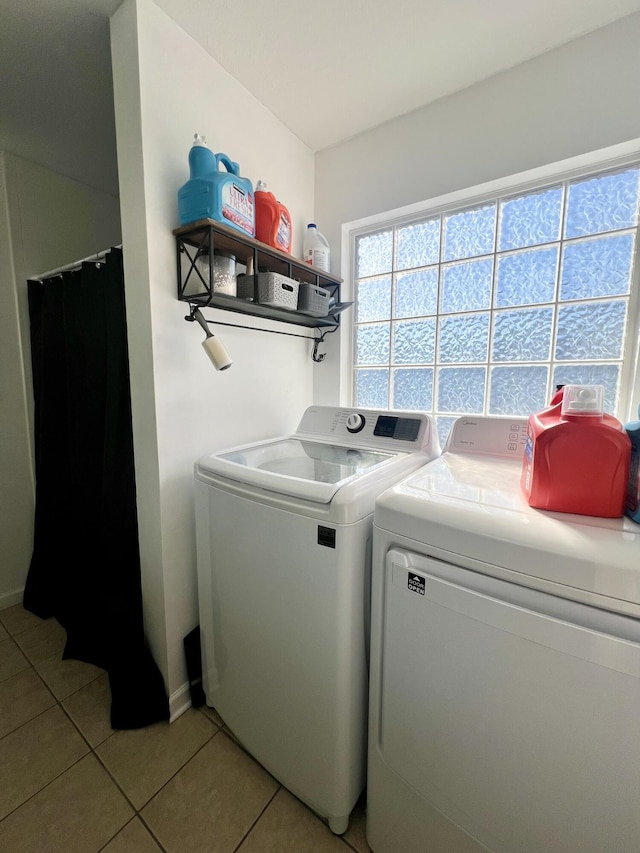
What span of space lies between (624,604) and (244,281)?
4.93 ft

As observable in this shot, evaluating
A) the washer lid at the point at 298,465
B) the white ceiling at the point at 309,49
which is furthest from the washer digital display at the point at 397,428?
the white ceiling at the point at 309,49

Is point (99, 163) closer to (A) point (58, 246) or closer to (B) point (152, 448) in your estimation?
(A) point (58, 246)

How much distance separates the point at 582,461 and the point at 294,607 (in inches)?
33.3

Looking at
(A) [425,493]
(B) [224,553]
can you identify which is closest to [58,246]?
(B) [224,553]

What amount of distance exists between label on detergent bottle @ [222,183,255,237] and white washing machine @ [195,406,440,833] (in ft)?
2.89

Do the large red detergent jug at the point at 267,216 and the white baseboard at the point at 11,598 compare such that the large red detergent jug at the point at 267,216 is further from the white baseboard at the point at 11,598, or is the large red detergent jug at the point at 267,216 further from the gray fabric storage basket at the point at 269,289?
the white baseboard at the point at 11,598

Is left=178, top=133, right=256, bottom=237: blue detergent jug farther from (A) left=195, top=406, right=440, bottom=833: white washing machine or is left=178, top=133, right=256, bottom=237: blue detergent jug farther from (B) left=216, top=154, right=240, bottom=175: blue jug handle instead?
(A) left=195, top=406, right=440, bottom=833: white washing machine

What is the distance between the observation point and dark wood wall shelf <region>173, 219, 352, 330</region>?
1229mm

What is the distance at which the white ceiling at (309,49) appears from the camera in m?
1.19

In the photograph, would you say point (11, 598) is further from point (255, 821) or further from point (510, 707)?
point (510, 707)

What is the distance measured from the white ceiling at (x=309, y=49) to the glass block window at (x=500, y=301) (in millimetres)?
498

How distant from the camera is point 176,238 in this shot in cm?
131

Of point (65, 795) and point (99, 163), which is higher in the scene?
point (99, 163)

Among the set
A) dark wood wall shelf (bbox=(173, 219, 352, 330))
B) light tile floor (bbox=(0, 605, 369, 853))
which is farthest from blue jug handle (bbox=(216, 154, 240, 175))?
light tile floor (bbox=(0, 605, 369, 853))
